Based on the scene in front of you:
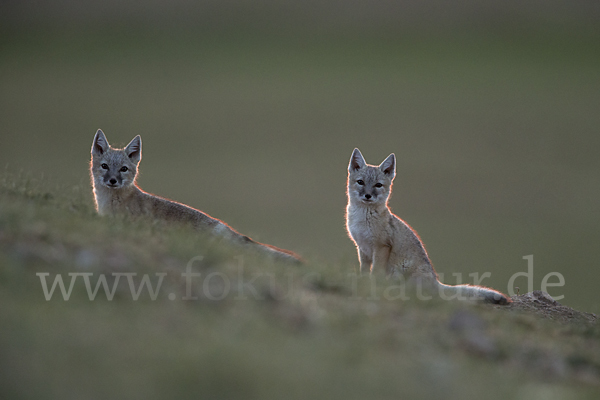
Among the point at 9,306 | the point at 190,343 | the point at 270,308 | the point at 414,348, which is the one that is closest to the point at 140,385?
the point at 190,343

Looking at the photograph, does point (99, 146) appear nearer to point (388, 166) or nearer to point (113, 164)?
point (113, 164)

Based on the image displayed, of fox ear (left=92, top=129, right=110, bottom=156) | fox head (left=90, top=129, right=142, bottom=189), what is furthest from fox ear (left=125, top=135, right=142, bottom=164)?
fox ear (left=92, top=129, right=110, bottom=156)

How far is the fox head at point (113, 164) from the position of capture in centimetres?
988

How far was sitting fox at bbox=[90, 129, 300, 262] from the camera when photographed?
9.81 metres

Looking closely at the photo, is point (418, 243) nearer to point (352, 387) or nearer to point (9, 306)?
point (352, 387)

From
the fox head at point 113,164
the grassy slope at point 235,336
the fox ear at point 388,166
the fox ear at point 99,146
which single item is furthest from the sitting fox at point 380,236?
the fox ear at point 99,146

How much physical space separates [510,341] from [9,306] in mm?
4426

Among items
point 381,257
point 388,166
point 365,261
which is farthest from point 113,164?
point 388,166

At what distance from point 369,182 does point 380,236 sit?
1.09m

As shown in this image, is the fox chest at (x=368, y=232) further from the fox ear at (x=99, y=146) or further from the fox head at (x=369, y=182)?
the fox ear at (x=99, y=146)

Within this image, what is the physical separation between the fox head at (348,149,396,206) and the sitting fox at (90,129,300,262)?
2.34 metres

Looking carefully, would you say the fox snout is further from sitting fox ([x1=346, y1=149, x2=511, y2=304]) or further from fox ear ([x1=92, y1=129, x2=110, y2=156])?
sitting fox ([x1=346, y1=149, x2=511, y2=304])

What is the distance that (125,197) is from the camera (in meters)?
9.96

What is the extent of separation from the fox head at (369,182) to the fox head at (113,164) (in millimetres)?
3778
